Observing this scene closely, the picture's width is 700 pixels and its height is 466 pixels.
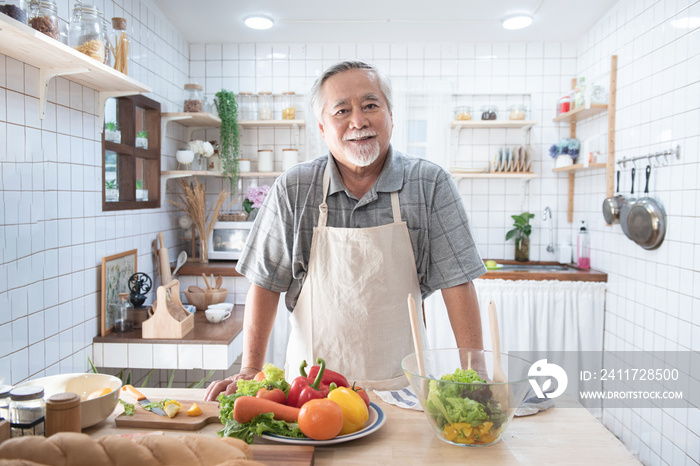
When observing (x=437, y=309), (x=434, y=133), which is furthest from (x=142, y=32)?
(x=437, y=309)

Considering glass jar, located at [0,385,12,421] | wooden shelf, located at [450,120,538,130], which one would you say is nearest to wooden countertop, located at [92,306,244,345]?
glass jar, located at [0,385,12,421]

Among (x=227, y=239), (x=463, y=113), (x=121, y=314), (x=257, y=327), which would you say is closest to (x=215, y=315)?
(x=121, y=314)

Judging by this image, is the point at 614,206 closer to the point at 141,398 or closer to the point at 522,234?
the point at 522,234

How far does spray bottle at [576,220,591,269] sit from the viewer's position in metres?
3.70

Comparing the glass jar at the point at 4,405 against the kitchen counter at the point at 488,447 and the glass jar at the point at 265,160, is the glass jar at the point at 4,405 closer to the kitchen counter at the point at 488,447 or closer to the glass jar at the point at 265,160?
the kitchen counter at the point at 488,447

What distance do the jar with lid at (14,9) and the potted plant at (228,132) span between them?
206 cm

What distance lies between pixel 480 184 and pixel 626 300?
138 centimetres

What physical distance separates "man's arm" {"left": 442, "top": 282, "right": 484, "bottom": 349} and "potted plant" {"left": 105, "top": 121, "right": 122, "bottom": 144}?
80.6 inches

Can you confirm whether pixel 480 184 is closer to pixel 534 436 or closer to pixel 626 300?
pixel 626 300

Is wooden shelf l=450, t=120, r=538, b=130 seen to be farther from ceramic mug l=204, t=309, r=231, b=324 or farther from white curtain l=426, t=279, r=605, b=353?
ceramic mug l=204, t=309, r=231, b=324

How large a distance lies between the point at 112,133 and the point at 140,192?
49 cm

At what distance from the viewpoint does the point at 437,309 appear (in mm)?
3516

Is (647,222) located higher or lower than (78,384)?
higher

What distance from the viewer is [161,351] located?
2682 millimetres
